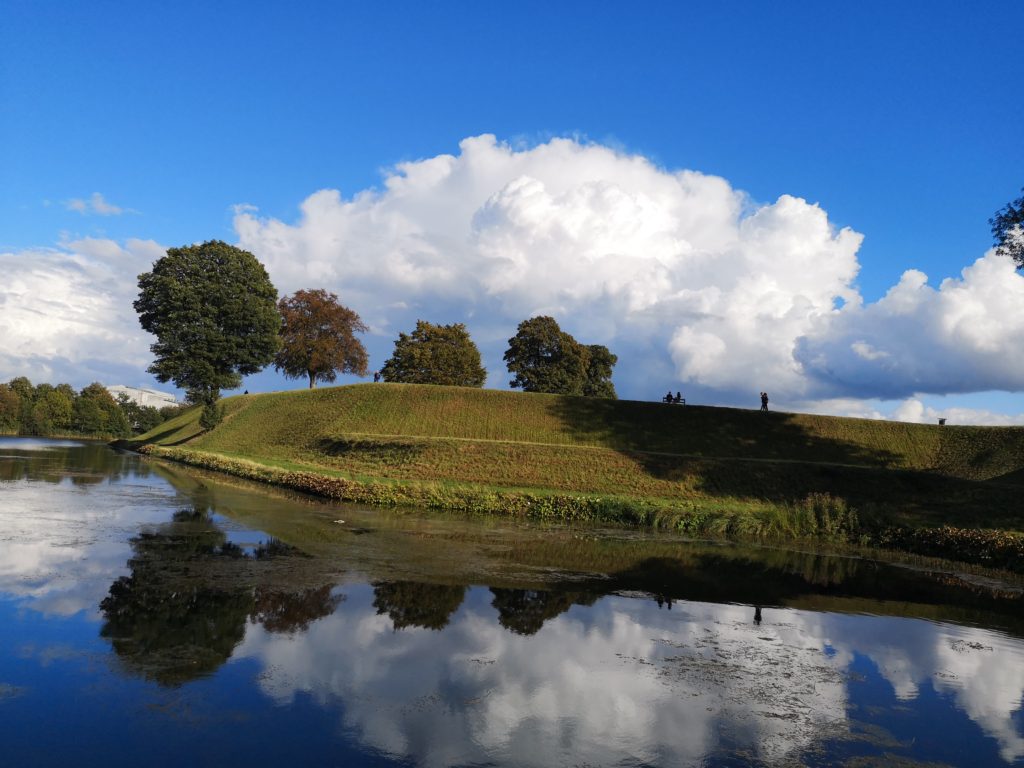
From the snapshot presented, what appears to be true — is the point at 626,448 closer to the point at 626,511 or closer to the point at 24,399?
the point at 626,511

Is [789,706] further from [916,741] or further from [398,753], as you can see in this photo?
[398,753]

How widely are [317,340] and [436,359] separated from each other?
626 inches

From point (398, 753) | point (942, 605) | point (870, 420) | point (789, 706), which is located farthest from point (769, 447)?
point (398, 753)

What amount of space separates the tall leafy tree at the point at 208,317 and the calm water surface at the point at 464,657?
134 ft

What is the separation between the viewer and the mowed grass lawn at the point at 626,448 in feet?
135

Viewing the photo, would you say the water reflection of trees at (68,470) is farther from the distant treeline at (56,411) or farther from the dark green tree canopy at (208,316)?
the distant treeline at (56,411)

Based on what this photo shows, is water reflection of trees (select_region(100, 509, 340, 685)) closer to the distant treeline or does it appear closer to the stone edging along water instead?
the stone edging along water

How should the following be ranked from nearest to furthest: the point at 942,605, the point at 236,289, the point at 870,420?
the point at 942,605, the point at 870,420, the point at 236,289

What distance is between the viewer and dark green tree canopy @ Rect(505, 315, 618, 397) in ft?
302

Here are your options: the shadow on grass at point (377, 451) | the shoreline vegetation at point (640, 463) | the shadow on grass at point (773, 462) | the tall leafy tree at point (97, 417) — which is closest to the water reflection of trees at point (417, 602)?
the shoreline vegetation at point (640, 463)

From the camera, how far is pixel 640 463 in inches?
1781

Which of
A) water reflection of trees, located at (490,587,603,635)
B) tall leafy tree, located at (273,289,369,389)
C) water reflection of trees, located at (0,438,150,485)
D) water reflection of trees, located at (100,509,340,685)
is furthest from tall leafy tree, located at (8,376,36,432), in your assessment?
water reflection of trees, located at (490,587,603,635)

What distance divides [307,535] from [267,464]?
24.6 metres

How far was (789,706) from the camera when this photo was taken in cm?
1052
